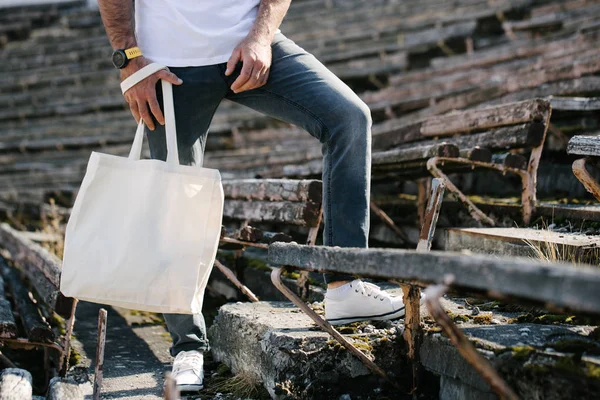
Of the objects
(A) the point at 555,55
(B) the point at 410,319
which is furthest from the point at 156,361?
(A) the point at 555,55

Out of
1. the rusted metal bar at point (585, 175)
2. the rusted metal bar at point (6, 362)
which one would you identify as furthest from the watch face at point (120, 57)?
the rusted metal bar at point (585, 175)

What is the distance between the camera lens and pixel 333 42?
9.98 m

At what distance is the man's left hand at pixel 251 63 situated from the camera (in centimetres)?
219

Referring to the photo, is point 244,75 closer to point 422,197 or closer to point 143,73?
point 143,73

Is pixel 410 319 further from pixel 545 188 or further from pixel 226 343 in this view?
pixel 545 188

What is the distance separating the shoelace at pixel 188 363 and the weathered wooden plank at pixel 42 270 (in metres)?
0.56

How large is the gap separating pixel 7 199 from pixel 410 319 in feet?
22.5

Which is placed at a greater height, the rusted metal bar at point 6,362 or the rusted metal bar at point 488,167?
the rusted metal bar at point 488,167

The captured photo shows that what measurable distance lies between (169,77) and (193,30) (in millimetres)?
198

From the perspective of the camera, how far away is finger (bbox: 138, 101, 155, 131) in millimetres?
2252

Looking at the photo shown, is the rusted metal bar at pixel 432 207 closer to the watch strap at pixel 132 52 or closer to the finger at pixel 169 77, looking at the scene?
the finger at pixel 169 77

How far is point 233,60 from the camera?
2.23 meters

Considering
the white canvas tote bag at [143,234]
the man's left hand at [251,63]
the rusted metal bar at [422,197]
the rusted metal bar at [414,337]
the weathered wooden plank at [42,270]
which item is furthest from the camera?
the rusted metal bar at [422,197]

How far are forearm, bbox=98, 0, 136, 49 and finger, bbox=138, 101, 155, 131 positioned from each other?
0.23 m
